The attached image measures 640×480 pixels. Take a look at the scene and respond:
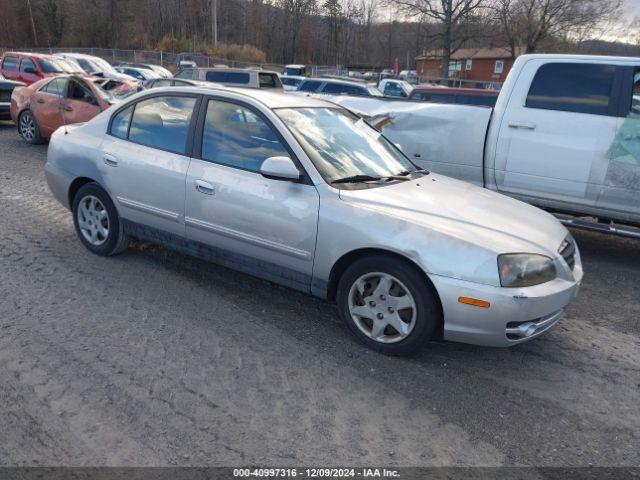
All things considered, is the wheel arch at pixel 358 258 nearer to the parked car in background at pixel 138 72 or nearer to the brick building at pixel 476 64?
the parked car in background at pixel 138 72

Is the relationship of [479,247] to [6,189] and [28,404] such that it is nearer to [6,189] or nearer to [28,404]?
[28,404]

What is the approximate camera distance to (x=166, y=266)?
16.3ft

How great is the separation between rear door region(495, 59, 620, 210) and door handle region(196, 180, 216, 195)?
3561 mm

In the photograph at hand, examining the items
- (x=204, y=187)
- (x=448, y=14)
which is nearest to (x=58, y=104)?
(x=204, y=187)

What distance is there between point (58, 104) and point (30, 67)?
8.25 meters

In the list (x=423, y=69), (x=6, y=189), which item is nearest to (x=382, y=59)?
(x=423, y=69)

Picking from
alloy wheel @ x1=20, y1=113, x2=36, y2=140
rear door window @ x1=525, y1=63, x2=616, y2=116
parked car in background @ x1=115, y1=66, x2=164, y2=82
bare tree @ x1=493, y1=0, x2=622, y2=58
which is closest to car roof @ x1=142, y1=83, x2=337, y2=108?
rear door window @ x1=525, y1=63, x2=616, y2=116

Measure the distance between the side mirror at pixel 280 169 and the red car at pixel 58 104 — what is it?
8.30 metres

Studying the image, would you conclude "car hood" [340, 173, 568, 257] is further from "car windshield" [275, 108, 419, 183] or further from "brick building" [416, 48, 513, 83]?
"brick building" [416, 48, 513, 83]

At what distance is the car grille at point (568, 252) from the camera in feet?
11.9

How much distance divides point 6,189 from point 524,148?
22.8ft

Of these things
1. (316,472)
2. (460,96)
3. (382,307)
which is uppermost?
(460,96)

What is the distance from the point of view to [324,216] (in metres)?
3.61

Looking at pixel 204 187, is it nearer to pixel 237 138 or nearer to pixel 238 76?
pixel 237 138
